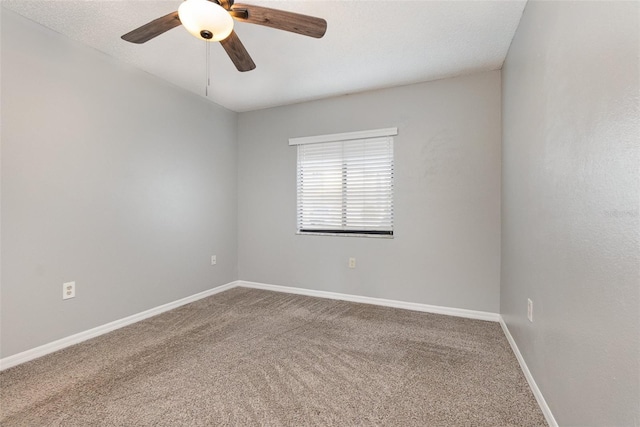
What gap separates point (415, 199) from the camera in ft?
10.3

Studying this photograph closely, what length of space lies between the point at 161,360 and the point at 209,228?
1783 millimetres

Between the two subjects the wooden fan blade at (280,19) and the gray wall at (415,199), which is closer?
the wooden fan blade at (280,19)

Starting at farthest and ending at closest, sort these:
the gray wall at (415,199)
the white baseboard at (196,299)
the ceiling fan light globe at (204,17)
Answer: the gray wall at (415,199) → the white baseboard at (196,299) → the ceiling fan light globe at (204,17)

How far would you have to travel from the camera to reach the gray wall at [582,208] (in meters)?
0.87

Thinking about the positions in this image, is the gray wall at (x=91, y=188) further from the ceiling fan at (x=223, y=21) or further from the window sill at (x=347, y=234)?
the window sill at (x=347, y=234)

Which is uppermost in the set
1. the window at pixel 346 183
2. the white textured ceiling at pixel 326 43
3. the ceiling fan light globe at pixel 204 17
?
the white textured ceiling at pixel 326 43

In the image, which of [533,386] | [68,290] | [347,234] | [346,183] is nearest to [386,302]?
[347,234]

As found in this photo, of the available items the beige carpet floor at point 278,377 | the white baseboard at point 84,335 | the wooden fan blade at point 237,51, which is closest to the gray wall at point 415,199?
the beige carpet floor at point 278,377

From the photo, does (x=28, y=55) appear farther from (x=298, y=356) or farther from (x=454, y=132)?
(x=454, y=132)

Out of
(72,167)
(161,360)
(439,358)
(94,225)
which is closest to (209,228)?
(94,225)

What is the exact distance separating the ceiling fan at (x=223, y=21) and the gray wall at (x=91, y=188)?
37.3 inches

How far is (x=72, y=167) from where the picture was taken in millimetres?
2318

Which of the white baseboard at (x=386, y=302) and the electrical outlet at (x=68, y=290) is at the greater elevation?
the electrical outlet at (x=68, y=290)

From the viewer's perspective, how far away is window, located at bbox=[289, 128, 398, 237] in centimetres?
329
